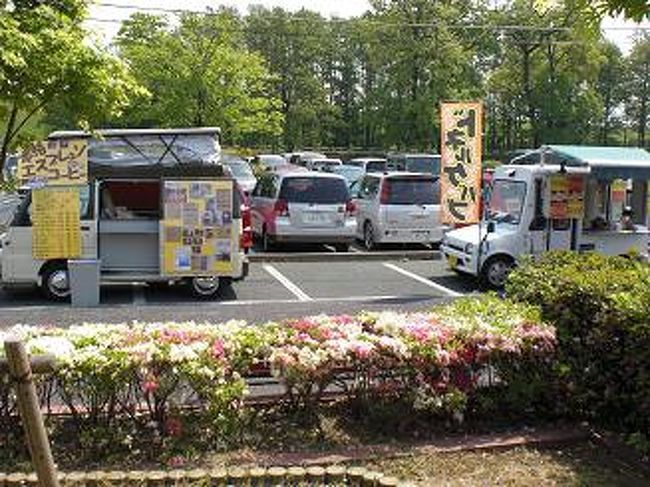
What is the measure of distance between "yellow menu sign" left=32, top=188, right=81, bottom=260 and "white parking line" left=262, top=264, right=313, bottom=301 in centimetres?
312

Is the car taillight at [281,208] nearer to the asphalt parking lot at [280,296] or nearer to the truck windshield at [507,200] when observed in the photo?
the asphalt parking lot at [280,296]

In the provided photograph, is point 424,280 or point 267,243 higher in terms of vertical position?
point 267,243

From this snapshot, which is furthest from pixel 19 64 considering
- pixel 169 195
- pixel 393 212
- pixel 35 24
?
pixel 393 212

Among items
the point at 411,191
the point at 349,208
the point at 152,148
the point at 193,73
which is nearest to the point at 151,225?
the point at 152,148

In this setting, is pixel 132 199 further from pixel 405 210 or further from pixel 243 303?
pixel 405 210

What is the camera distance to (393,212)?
1705cm

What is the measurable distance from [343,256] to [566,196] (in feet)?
15.2

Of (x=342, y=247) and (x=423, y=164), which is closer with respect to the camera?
(x=342, y=247)

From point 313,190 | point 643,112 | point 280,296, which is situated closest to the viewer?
point 280,296

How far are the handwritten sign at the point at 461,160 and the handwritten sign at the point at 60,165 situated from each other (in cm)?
519

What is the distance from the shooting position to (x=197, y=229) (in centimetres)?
1171

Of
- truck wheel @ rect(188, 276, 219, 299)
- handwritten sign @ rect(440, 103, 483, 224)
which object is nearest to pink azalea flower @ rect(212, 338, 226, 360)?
truck wheel @ rect(188, 276, 219, 299)

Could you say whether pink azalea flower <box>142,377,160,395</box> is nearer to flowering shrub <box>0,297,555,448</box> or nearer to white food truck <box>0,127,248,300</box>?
flowering shrub <box>0,297,555,448</box>

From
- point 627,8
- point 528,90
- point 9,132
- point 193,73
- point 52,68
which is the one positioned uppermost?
point 528,90
